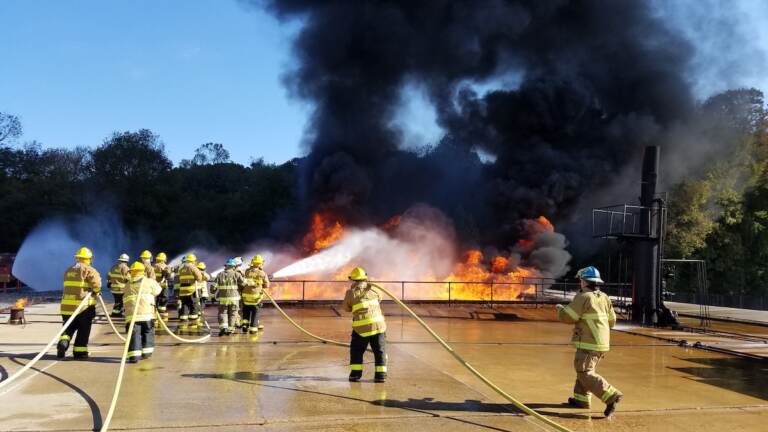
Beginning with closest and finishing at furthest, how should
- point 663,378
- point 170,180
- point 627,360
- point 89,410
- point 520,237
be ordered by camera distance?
point 89,410 < point 663,378 < point 627,360 < point 520,237 < point 170,180

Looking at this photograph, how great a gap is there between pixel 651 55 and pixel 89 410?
37323 millimetres

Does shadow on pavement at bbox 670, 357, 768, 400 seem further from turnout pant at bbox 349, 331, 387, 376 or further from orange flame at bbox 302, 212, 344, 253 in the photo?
orange flame at bbox 302, 212, 344, 253

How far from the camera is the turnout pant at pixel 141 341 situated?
8.74 m

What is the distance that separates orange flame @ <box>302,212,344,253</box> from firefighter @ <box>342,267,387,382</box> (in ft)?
80.0

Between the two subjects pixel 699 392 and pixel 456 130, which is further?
pixel 456 130

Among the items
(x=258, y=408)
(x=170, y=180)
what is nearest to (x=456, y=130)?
(x=170, y=180)

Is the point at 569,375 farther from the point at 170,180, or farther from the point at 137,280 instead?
the point at 170,180

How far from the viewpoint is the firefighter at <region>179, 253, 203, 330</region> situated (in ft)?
42.2

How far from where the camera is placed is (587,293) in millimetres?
6629

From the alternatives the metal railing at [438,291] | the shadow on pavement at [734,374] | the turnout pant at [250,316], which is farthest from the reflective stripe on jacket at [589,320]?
the metal railing at [438,291]

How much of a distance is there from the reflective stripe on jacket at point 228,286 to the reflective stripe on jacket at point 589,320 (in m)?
7.39

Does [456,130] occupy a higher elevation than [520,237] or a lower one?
higher

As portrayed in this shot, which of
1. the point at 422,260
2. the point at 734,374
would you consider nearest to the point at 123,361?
the point at 734,374

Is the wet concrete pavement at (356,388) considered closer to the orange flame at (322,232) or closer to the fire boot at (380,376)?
the fire boot at (380,376)
